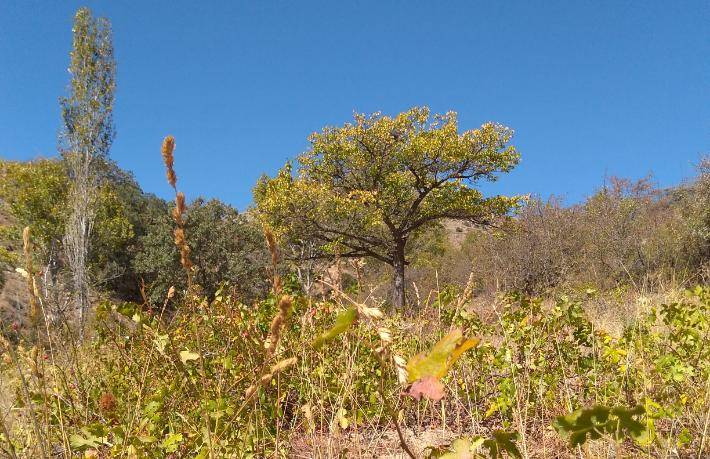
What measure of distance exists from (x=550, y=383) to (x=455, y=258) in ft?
74.9

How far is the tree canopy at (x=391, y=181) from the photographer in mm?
14344

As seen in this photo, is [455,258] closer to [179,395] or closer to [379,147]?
[379,147]

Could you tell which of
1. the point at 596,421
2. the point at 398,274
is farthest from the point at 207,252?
the point at 596,421

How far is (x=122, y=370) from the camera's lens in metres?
2.47

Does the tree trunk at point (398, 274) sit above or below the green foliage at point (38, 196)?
below

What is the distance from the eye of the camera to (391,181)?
14.4 metres

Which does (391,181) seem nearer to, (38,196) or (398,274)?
(398,274)

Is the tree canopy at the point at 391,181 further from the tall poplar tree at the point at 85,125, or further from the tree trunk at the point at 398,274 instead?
the tall poplar tree at the point at 85,125

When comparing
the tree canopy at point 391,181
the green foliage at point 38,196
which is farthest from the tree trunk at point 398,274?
the green foliage at point 38,196

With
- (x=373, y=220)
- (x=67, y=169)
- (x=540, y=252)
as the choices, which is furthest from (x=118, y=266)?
(x=540, y=252)

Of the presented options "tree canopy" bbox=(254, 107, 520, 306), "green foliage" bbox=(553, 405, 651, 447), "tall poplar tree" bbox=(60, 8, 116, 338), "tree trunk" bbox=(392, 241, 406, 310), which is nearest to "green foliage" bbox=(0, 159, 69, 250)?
"tall poplar tree" bbox=(60, 8, 116, 338)

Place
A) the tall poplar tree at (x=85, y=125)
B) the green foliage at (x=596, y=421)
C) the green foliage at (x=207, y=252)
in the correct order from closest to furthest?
the green foliage at (x=596, y=421) → the tall poplar tree at (x=85, y=125) → the green foliage at (x=207, y=252)

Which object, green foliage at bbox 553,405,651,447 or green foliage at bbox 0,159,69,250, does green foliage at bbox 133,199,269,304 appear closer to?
green foliage at bbox 0,159,69,250

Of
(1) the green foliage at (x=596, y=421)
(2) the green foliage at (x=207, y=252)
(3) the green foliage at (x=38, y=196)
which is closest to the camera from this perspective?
(1) the green foliage at (x=596, y=421)
